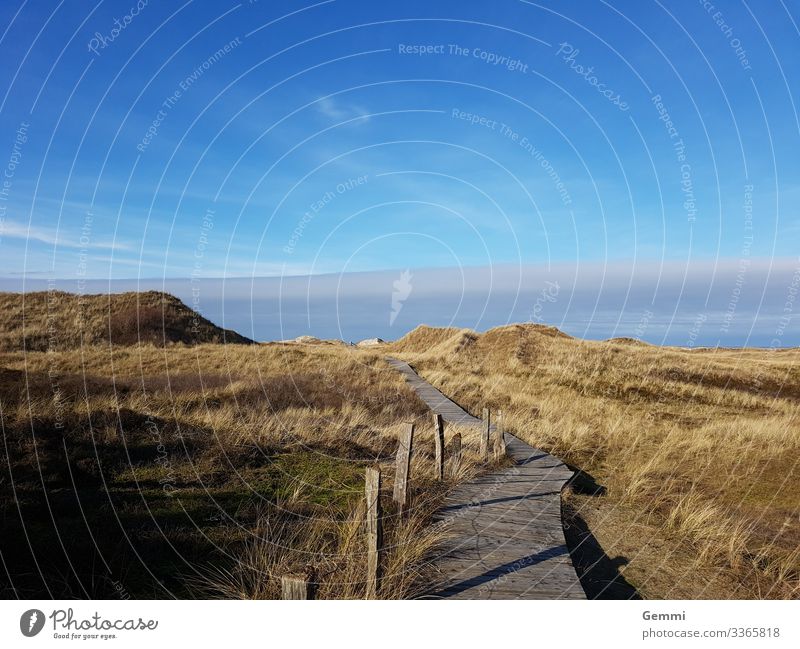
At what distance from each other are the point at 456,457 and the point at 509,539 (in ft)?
12.1

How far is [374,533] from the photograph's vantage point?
540 centimetres

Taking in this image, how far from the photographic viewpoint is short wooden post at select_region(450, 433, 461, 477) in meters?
10.5

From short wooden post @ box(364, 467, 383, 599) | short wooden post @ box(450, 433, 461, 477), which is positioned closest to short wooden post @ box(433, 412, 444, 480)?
short wooden post @ box(450, 433, 461, 477)

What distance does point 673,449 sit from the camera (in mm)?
14773

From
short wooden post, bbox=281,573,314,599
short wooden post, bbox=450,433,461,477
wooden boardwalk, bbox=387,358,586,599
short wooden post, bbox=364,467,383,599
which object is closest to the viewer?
short wooden post, bbox=281,573,314,599

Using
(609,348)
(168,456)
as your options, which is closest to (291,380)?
(168,456)

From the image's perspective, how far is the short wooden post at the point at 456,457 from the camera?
10523 millimetres

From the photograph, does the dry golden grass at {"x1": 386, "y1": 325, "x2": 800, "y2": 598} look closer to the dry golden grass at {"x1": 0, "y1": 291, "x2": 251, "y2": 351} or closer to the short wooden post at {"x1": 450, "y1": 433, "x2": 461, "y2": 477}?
the short wooden post at {"x1": 450, "y1": 433, "x2": 461, "y2": 477}

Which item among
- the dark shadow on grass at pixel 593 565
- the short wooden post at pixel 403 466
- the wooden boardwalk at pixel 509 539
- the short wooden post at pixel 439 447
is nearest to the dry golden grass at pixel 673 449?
the dark shadow on grass at pixel 593 565

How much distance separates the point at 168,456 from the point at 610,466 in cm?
1103

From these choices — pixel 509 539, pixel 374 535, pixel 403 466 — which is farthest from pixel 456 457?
pixel 374 535

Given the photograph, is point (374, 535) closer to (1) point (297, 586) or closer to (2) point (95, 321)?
(1) point (297, 586)

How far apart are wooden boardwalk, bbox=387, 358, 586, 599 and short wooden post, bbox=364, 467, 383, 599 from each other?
86 cm
